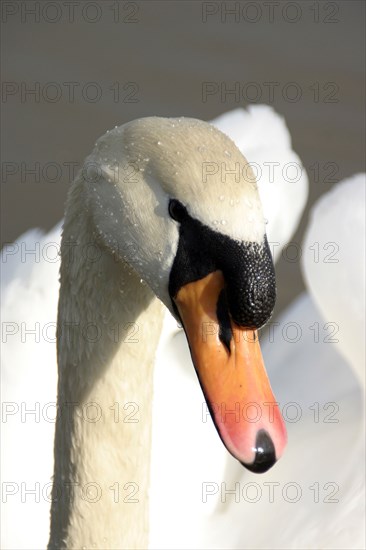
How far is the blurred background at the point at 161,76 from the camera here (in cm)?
576

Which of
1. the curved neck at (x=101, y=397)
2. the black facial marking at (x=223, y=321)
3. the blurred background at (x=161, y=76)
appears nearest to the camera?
the black facial marking at (x=223, y=321)

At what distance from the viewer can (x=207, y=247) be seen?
191 centimetres

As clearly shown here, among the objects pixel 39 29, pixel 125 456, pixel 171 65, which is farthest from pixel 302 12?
pixel 125 456

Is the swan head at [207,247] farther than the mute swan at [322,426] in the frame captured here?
No

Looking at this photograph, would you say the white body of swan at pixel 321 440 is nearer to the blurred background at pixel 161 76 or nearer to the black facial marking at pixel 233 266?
the black facial marking at pixel 233 266

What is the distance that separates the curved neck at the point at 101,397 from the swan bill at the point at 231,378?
280mm

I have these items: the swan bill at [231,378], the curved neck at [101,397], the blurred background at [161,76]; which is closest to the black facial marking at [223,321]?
the swan bill at [231,378]

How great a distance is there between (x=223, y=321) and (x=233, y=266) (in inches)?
6.1

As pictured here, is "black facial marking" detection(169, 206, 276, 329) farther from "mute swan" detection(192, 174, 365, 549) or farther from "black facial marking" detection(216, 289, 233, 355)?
"mute swan" detection(192, 174, 365, 549)

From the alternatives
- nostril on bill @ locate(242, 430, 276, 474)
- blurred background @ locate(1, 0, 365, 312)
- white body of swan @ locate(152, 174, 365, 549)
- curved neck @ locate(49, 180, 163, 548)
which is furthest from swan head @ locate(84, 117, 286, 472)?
blurred background @ locate(1, 0, 365, 312)

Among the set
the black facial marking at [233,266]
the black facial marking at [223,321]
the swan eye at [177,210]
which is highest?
the swan eye at [177,210]

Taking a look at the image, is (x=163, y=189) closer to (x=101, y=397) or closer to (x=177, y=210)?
(x=177, y=210)

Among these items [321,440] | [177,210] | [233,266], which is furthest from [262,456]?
[321,440]

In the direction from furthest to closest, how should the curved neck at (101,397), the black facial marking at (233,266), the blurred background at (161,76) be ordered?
the blurred background at (161,76)
the curved neck at (101,397)
the black facial marking at (233,266)
